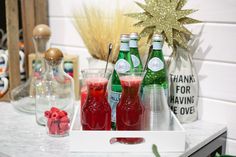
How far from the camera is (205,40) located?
3.64 ft

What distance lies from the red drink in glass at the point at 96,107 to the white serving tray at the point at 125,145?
0.12ft

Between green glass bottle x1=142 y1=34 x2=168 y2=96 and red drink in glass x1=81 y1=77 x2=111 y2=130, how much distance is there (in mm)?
153

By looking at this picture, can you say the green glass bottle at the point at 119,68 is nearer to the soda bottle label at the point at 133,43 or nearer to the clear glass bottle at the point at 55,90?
the soda bottle label at the point at 133,43

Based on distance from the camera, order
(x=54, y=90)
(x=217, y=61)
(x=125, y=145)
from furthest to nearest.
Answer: (x=54, y=90), (x=217, y=61), (x=125, y=145)

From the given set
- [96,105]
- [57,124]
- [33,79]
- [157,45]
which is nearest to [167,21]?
[157,45]

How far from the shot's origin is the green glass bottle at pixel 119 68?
0.93 metres

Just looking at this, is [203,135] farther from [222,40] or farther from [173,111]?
[222,40]

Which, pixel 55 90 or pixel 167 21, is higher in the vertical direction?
pixel 167 21

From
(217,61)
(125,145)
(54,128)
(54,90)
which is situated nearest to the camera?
(125,145)

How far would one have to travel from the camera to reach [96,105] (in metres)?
0.89

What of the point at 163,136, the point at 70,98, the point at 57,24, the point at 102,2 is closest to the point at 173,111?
the point at 163,136

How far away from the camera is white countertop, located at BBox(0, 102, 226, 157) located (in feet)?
2.87

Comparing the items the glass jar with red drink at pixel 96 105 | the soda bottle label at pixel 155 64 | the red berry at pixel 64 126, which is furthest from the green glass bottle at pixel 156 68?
the red berry at pixel 64 126

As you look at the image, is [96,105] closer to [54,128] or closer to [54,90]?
[54,128]
